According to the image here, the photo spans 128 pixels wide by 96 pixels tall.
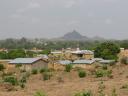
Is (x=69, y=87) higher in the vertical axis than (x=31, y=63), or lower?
lower

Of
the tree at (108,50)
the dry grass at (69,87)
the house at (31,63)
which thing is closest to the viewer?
the dry grass at (69,87)

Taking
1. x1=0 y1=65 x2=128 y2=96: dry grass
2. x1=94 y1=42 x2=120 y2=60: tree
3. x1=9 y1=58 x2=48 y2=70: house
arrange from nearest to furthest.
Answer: x1=0 y1=65 x2=128 y2=96: dry grass
x1=9 y1=58 x2=48 y2=70: house
x1=94 y1=42 x2=120 y2=60: tree

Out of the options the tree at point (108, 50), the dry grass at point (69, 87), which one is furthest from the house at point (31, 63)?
the dry grass at point (69, 87)

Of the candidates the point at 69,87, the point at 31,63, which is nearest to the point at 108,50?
the point at 31,63

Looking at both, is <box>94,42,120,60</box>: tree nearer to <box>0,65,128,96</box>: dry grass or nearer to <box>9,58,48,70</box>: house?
<box>9,58,48,70</box>: house

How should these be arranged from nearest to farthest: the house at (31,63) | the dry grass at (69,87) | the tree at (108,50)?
the dry grass at (69,87) < the house at (31,63) < the tree at (108,50)

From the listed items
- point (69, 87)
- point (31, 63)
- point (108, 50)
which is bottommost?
point (69, 87)

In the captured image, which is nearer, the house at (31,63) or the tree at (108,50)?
the house at (31,63)

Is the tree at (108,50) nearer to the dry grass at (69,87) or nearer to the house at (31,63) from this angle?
the house at (31,63)

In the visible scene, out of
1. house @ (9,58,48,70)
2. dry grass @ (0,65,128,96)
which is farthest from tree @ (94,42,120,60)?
dry grass @ (0,65,128,96)

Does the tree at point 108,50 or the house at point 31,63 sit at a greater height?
the tree at point 108,50

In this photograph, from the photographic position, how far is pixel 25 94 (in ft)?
54.2

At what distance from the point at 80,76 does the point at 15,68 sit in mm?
13739

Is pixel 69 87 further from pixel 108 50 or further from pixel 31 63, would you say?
pixel 108 50
